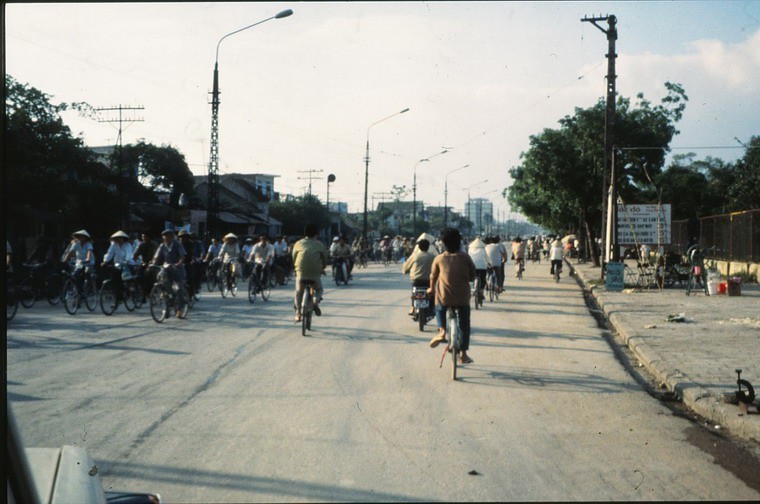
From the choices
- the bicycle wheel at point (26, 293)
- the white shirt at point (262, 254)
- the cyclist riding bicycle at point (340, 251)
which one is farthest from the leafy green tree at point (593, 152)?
the bicycle wheel at point (26, 293)

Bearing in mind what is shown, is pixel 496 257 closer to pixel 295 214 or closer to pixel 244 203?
pixel 244 203

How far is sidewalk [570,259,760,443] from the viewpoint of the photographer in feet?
23.2

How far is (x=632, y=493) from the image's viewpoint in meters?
4.48

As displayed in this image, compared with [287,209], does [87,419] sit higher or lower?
lower

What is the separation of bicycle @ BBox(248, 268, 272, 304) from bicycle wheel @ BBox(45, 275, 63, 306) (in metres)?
4.28

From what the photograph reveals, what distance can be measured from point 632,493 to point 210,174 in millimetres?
23367

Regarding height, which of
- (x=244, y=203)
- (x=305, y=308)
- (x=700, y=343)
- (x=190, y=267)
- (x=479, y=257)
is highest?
(x=244, y=203)

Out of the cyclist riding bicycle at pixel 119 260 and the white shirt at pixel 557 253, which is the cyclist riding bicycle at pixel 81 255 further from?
the white shirt at pixel 557 253

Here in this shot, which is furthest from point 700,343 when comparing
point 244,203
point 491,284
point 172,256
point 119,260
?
point 244,203

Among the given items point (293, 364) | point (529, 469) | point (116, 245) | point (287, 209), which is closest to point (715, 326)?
point (293, 364)

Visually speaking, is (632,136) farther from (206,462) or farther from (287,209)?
(287,209)

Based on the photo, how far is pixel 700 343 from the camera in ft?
37.1

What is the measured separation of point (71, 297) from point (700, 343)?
38.0 ft

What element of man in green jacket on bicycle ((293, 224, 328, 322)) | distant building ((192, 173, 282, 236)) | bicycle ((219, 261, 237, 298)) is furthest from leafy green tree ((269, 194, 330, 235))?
man in green jacket on bicycle ((293, 224, 328, 322))
